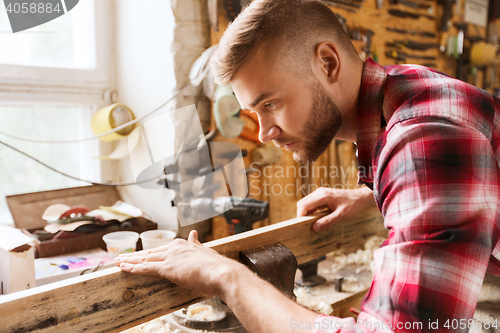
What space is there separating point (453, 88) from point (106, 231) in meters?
1.37

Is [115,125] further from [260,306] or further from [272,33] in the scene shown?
[260,306]

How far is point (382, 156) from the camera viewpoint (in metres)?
0.69

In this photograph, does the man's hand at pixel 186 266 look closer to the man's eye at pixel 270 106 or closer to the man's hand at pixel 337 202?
the man's eye at pixel 270 106

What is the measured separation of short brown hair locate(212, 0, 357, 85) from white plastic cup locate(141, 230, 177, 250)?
2.46ft

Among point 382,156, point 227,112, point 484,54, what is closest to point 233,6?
point 227,112

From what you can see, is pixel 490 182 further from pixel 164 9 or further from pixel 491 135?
pixel 164 9

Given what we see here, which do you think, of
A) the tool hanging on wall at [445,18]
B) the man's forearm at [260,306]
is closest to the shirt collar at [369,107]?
the man's forearm at [260,306]

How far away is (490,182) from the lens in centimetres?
63

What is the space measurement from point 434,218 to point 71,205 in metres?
1.62

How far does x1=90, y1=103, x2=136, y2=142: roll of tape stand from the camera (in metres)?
1.80

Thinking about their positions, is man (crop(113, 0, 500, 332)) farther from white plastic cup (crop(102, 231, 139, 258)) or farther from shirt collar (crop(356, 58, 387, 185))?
white plastic cup (crop(102, 231, 139, 258))

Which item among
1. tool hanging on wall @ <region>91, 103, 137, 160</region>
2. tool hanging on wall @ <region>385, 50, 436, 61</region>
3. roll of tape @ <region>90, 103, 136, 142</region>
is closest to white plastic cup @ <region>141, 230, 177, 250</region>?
tool hanging on wall @ <region>91, 103, 137, 160</region>

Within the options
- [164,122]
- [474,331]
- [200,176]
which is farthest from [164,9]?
[474,331]

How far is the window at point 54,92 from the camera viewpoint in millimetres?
1698
